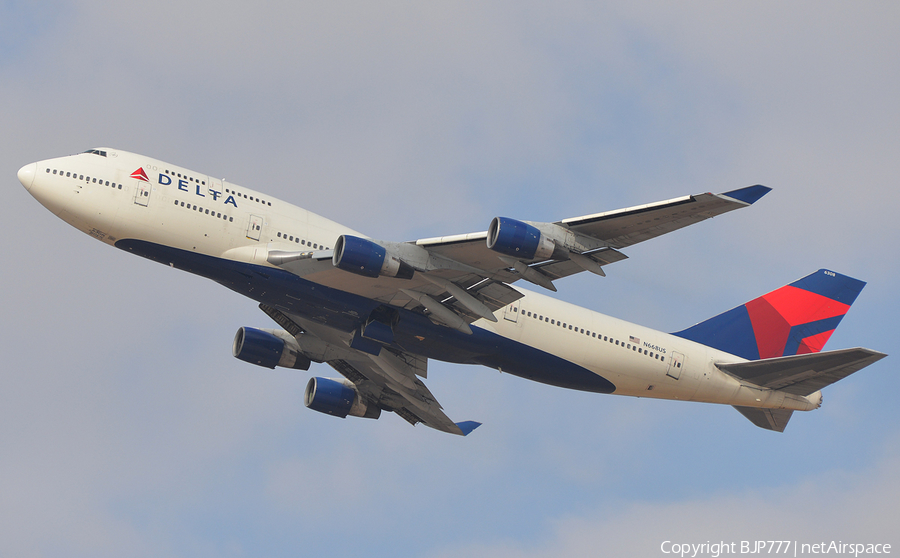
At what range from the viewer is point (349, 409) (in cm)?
4419

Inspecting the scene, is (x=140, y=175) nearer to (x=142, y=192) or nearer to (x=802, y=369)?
(x=142, y=192)

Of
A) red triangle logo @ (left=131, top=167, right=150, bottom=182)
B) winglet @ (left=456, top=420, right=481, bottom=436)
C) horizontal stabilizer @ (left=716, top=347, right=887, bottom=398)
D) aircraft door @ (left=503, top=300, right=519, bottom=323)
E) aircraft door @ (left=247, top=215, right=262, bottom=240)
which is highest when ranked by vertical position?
red triangle logo @ (left=131, top=167, right=150, bottom=182)

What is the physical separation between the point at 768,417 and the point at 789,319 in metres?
5.29

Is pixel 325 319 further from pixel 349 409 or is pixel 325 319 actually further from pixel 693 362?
pixel 693 362

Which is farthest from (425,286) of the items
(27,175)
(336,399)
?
(27,175)

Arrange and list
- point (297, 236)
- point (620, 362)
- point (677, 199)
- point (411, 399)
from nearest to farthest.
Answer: point (677, 199) → point (297, 236) → point (620, 362) → point (411, 399)

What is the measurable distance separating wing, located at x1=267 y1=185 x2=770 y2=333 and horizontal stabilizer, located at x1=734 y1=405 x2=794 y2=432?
15.4m

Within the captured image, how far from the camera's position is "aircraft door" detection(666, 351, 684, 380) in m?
38.8

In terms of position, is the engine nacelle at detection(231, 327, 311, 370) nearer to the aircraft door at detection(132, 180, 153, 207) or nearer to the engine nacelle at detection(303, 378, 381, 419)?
the engine nacelle at detection(303, 378, 381, 419)

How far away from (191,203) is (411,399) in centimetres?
1593

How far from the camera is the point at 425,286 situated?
108 ft

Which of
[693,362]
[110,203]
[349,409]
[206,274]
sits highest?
[110,203]

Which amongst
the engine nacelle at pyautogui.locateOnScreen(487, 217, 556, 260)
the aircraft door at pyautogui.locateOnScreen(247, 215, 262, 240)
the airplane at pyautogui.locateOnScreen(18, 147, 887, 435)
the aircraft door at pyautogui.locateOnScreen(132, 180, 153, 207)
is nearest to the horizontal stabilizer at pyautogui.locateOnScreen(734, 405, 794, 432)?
the airplane at pyautogui.locateOnScreen(18, 147, 887, 435)

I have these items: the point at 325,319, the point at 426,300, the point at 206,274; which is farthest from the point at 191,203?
the point at 426,300
